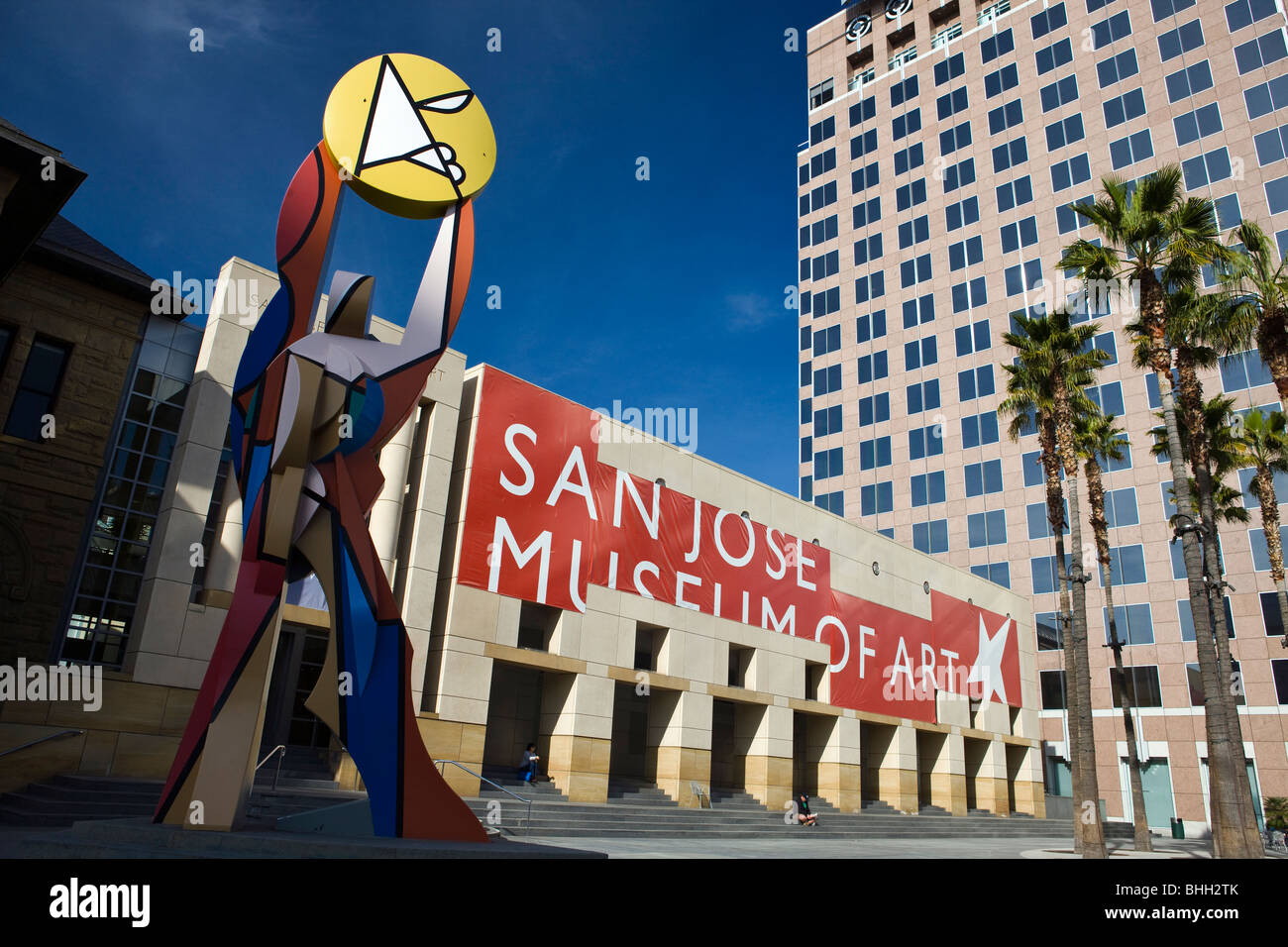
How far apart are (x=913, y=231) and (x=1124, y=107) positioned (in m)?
13.9

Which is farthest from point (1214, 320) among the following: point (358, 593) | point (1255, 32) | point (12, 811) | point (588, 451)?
point (1255, 32)

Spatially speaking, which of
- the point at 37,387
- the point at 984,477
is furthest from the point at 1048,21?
the point at 37,387

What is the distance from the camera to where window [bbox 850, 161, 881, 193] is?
6256 cm

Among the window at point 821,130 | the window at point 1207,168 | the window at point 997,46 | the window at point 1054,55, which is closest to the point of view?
the window at point 1207,168

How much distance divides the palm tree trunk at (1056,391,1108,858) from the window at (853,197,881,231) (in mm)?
38007

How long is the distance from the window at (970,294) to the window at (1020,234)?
253cm

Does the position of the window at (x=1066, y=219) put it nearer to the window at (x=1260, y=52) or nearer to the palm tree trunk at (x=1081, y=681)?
the window at (x=1260, y=52)

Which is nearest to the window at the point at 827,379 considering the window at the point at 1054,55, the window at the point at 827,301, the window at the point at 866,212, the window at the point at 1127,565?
the window at the point at 827,301

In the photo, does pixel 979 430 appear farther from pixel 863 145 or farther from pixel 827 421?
pixel 863 145

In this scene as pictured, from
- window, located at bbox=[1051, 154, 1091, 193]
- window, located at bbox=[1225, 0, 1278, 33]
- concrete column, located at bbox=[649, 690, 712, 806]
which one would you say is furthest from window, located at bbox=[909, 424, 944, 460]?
concrete column, located at bbox=[649, 690, 712, 806]

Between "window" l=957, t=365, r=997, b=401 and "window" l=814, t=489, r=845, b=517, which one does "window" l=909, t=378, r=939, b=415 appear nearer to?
"window" l=957, t=365, r=997, b=401

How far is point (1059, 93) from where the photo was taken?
54094 millimetres

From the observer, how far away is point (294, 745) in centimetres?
2219

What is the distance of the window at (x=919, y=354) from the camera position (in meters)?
55.2
